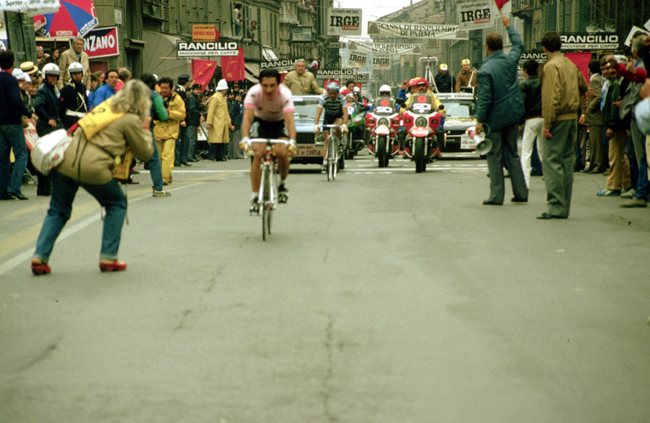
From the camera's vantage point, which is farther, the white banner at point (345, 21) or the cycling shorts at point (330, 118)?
the white banner at point (345, 21)

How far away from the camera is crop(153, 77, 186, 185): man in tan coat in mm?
16234

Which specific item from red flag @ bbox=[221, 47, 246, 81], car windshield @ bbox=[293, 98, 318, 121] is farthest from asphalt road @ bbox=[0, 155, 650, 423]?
red flag @ bbox=[221, 47, 246, 81]

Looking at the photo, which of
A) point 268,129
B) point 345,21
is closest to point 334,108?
point 268,129

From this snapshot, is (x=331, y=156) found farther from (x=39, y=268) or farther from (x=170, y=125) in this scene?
(x=39, y=268)

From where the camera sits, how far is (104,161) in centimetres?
729

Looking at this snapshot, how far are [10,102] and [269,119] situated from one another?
5.35m

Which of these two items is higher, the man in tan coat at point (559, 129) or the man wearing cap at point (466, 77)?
the man wearing cap at point (466, 77)

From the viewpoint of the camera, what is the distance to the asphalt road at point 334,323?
426 cm

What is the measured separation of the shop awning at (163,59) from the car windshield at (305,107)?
2115cm

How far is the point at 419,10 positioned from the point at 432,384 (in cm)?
14760

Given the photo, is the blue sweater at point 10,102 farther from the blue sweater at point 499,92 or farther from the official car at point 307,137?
the official car at point 307,137

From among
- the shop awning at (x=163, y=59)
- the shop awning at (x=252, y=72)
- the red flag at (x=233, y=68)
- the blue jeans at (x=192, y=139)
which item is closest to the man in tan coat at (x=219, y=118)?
the blue jeans at (x=192, y=139)

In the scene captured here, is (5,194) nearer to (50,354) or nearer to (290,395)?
(50,354)

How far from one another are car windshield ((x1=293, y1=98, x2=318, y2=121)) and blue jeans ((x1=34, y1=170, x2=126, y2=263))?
1359 cm
